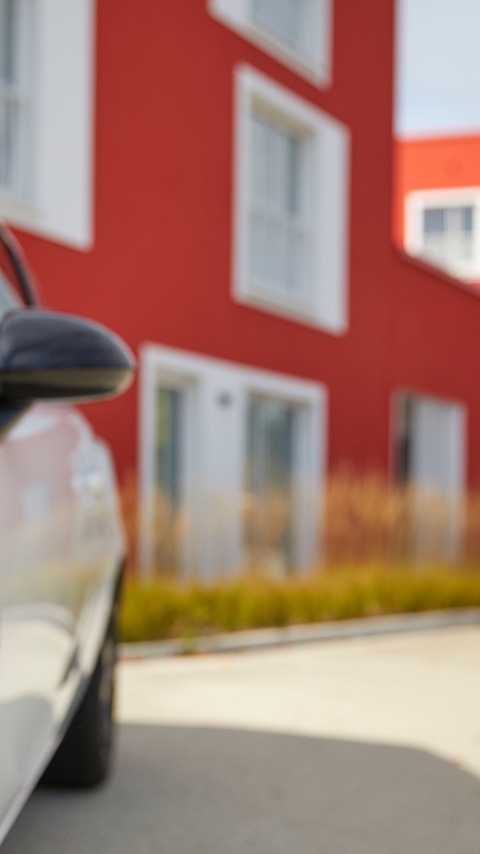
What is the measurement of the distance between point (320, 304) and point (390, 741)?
9920 millimetres

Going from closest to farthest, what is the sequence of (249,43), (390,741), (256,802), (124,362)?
(124,362), (256,802), (390,741), (249,43)

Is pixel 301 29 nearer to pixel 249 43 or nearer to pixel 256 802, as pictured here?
pixel 249 43

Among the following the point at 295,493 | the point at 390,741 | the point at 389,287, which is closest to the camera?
the point at 390,741

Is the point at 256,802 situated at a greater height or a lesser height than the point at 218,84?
lesser

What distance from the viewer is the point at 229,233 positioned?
13305 millimetres

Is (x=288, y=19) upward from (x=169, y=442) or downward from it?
upward

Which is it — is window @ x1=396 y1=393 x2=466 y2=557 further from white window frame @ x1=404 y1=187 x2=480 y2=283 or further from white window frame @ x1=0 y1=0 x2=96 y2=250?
white window frame @ x1=404 y1=187 x2=480 y2=283

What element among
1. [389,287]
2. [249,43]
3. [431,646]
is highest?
[249,43]

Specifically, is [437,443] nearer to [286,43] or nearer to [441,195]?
[286,43]

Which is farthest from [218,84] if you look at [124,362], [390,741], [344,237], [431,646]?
[124,362]

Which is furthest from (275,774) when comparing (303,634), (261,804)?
(303,634)

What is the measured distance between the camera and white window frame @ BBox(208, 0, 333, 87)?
13.3 meters

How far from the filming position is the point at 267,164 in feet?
47.7

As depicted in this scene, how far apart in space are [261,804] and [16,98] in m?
7.30
